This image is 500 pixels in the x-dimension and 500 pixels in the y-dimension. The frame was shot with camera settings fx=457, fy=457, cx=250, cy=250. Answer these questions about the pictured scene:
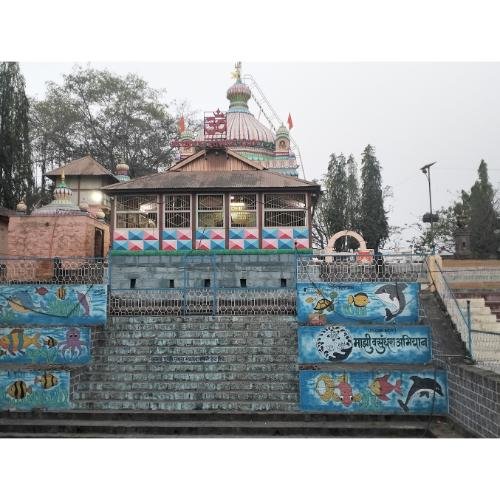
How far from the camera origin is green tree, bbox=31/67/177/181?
3634 centimetres

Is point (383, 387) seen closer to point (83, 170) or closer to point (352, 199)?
point (83, 170)

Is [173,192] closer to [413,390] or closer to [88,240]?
[88,240]

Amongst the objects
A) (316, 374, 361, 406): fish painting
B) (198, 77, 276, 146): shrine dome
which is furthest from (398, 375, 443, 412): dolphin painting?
(198, 77, 276, 146): shrine dome

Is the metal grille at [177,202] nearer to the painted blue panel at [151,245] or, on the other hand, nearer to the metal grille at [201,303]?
the painted blue panel at [151,245]

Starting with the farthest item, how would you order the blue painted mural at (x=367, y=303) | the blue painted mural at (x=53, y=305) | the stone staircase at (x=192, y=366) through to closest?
the blue painted mural at (x=53, y=305) < the blue painted mural at (x=367, y=303) < the stone staircase at (x=192, y=366)

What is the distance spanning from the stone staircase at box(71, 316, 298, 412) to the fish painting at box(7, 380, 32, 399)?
102 cm

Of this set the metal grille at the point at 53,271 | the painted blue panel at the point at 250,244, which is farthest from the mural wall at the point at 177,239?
the metal grille at the point at 53,271

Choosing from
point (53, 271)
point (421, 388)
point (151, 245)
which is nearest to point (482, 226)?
point (151, 245)

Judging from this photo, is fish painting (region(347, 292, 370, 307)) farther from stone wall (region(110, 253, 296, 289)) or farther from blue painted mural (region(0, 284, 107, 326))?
blue painted mural (region(0, 284, 107, 326))

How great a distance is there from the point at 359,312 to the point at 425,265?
108 inches

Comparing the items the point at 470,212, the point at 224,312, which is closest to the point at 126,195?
the point at 224,312

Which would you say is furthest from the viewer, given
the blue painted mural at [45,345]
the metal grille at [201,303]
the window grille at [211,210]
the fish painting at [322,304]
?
the window grille at [211,210]

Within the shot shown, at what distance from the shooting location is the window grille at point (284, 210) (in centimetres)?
1845

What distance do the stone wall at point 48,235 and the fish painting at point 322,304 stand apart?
40.6ft
